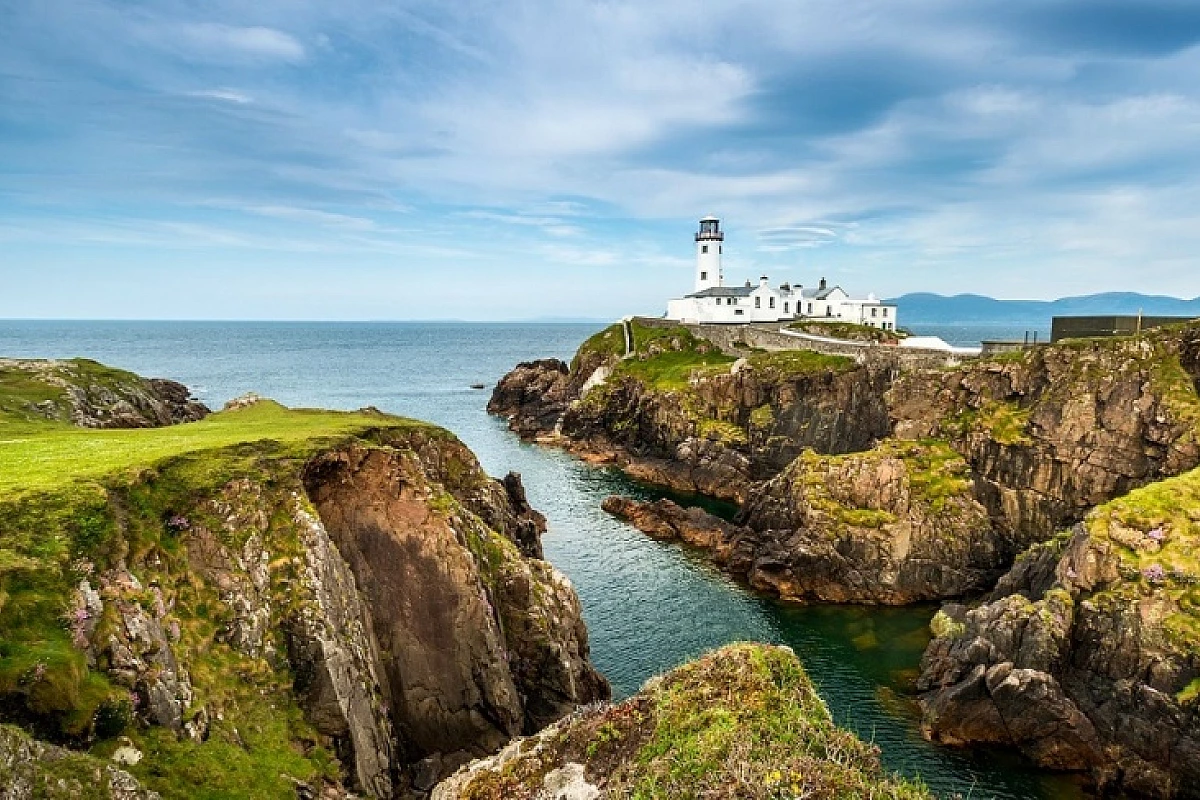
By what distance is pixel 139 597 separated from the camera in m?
19.1

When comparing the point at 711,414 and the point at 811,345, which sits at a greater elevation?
the point at 811,345

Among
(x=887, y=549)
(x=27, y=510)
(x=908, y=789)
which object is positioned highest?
(x=27, y=510)

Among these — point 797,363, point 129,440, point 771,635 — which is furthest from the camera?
point 797,363

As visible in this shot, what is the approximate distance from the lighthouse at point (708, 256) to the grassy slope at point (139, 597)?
339 ft

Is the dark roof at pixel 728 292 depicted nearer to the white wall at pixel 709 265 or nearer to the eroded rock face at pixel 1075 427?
the white wall at pixel 709 265

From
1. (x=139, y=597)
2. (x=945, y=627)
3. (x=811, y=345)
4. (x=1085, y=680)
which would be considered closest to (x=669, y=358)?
(x=811, y=345)

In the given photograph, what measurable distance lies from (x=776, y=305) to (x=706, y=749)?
356ft

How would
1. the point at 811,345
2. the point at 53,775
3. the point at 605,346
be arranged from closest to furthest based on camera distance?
the point at 53,775 < the point at 811,345 < the point at 605,346

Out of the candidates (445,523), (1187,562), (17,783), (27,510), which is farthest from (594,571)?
(17,783)

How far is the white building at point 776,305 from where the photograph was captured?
11519 cm

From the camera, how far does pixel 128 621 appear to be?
1823cm

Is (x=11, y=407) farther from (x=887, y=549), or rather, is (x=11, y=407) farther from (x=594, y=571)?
(x=887, y=549)

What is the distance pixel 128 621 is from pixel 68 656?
254 centimetres

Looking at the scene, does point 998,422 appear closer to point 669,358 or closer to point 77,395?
point 669,358
